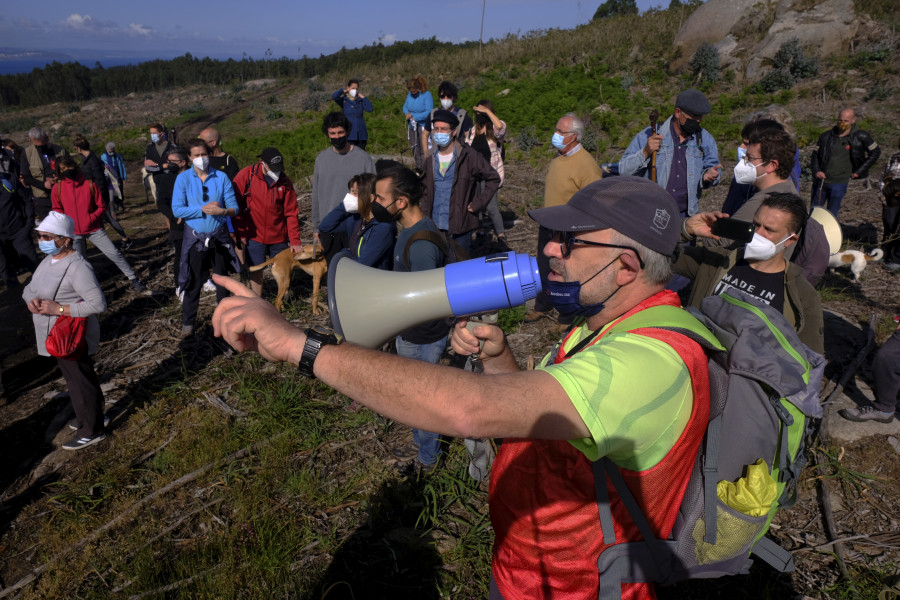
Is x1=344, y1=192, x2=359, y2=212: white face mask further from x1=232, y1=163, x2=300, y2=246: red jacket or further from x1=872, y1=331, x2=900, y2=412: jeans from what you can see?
x1=872, y1=331, x2=900, y2=412: jeans

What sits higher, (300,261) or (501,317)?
(300,261)

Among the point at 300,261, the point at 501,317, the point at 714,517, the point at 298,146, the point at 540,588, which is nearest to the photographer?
the point at 714,517

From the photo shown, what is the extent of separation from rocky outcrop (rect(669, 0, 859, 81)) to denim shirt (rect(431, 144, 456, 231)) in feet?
49.4

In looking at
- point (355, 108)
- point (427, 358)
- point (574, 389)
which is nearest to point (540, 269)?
point (574, 389)

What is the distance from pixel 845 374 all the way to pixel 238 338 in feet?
18.3

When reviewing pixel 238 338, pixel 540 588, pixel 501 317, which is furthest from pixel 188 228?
pixel 540 588

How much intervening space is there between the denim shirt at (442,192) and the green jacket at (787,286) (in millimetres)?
3015

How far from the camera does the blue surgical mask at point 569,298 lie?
5.51 feet

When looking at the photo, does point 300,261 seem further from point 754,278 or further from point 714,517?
point 714,517

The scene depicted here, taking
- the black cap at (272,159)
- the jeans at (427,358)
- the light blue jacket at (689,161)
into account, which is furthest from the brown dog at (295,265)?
the light blue jacket at (689,161)

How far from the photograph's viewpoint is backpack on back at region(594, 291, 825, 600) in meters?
1.50

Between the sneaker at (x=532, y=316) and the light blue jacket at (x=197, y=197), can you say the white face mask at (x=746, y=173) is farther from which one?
the light blue jacket at (x=197, y=197)

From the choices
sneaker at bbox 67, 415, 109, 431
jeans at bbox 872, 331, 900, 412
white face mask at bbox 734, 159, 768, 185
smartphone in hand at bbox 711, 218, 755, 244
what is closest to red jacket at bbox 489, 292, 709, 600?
smartphone in hand at bbox 711, 218, 755, 244

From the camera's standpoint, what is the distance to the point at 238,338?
4.68 feet
